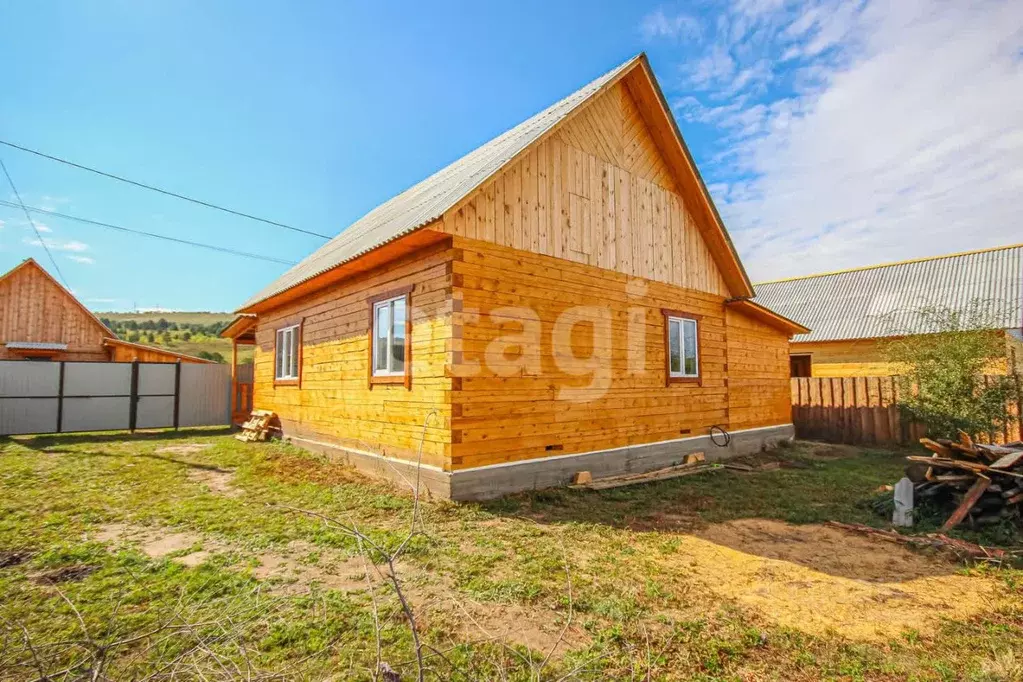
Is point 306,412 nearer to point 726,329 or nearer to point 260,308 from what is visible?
point 260,308

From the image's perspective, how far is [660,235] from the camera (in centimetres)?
1151

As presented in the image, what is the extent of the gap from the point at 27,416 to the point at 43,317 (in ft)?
39.2

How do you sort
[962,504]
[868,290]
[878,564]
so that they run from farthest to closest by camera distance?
1. [868,290]
2. [962,504]
3. [878,564]

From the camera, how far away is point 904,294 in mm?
22062

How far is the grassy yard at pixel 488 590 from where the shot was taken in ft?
10.9

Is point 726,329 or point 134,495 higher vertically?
point 726,329

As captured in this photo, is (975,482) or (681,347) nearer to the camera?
(975,482)

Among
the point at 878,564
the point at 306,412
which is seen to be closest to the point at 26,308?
the point at 306,412

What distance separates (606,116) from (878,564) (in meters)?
8.82

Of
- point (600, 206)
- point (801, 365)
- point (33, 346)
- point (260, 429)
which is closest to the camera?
point (600, 206)

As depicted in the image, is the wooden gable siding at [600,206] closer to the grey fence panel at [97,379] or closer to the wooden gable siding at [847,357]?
the wooden gable siding at [847,357]

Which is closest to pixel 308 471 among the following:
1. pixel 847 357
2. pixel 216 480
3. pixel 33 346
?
pixel 216 480

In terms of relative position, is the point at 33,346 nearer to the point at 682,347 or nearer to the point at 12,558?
the point at 12,558

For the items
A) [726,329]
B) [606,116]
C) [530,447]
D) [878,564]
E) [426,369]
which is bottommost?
[878,564]
